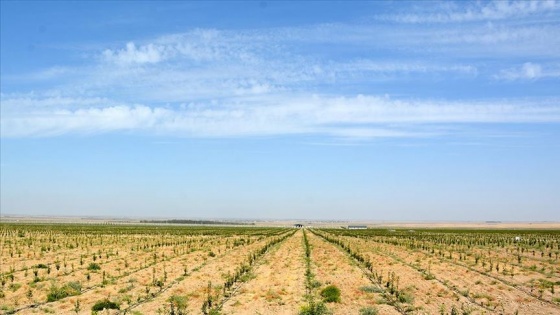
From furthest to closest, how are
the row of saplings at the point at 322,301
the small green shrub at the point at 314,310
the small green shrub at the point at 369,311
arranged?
the small green shrub at the point at 369,311 < the row of saplings at the point at 322,301 < the small green shrub at the point at 314,310

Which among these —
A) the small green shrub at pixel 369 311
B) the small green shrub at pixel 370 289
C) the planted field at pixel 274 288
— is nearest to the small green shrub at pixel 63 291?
the planted field at pixel 274 288

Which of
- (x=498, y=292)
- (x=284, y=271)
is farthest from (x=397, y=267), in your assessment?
(x=498, y=292)

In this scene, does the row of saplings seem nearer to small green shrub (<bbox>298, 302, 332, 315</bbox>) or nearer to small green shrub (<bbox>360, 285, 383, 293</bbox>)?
small green shrub (<bbox>298, 302, 332, 315</bbox>)

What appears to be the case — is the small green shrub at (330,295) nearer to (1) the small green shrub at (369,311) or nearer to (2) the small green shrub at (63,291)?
(1) the small green shrub at (369,311)

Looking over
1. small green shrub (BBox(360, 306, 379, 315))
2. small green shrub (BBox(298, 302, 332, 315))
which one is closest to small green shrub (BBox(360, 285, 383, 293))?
small green shrub (BBox(360, 306, 379, 315))

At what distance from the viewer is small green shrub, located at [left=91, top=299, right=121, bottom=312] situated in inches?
661

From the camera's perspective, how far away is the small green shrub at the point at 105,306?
16781 mm

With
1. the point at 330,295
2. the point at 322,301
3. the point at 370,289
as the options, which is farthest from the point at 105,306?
the point at 370,289

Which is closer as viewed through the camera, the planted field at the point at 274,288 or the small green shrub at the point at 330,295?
the planted field at the point at 274,288

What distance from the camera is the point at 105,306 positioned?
56.2ft

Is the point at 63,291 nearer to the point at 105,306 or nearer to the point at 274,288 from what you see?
the point at 105,306

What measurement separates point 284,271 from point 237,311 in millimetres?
10979

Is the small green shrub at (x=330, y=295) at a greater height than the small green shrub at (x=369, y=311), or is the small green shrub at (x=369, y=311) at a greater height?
the small green shrub at (x=330, y=295)

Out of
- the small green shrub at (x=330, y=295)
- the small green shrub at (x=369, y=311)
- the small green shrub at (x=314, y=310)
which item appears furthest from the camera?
the small green shrub at (x=330, y=295)
